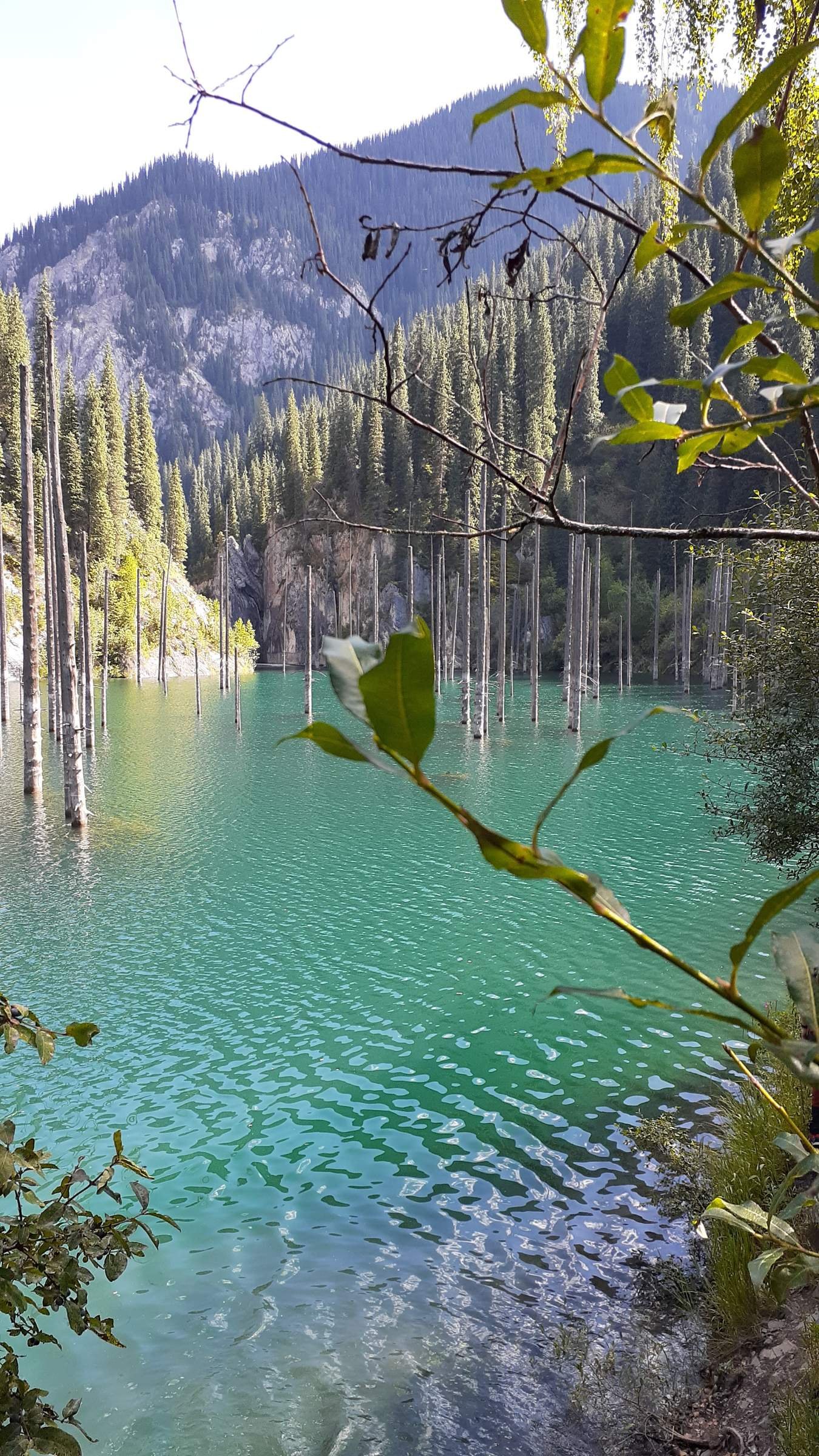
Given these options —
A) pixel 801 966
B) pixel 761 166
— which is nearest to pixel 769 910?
pixel 801 966

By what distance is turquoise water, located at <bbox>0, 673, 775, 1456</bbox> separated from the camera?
425cm

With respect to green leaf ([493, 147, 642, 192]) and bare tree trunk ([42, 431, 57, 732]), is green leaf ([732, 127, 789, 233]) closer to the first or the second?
green leaf ([493, 147, 642, 192])

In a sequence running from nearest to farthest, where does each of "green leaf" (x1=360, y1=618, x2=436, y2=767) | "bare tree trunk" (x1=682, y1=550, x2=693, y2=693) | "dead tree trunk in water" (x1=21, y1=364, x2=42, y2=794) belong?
"green leaf" (x1=360, y1=618, x2=436, y2=767) → "dead tree trunk in water" (x1=21, y1=364, x2=42, y2=794) → "bare tree trunk" (x1=682, y1=550, x2=693, y2=693)

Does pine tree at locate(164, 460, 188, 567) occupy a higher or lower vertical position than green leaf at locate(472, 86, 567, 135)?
higher

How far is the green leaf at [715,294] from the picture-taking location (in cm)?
64

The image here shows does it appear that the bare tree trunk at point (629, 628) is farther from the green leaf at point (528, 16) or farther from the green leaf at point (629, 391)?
the green leaf at point (528, 16)

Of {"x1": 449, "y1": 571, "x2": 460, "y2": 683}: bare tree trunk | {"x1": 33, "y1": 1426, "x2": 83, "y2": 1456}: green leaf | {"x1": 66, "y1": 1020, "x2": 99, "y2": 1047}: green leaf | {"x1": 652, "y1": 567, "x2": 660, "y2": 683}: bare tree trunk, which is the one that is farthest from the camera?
{"x1": 449, "y1": 571, "x2": 460, "y2": 683}: bare tree trunk

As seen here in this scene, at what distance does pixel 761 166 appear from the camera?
0.66 metres

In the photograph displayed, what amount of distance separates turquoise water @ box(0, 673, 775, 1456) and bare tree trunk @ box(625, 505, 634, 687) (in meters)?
36.4

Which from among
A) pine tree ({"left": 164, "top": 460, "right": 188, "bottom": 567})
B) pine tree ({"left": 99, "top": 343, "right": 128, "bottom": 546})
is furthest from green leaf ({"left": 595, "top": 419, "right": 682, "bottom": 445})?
pine tree ({"left": 164, "top": 460, "right": 188, "bottom": 567})

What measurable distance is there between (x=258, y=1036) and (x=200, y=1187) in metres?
2.36

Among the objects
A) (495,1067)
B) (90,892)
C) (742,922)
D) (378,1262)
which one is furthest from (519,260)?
(90,892)

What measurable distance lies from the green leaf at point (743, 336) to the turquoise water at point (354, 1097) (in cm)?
448

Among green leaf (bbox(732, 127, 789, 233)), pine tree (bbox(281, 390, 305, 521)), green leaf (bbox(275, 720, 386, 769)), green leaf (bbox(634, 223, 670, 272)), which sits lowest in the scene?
green leaf (bbox(275, 720, 386, 769))
